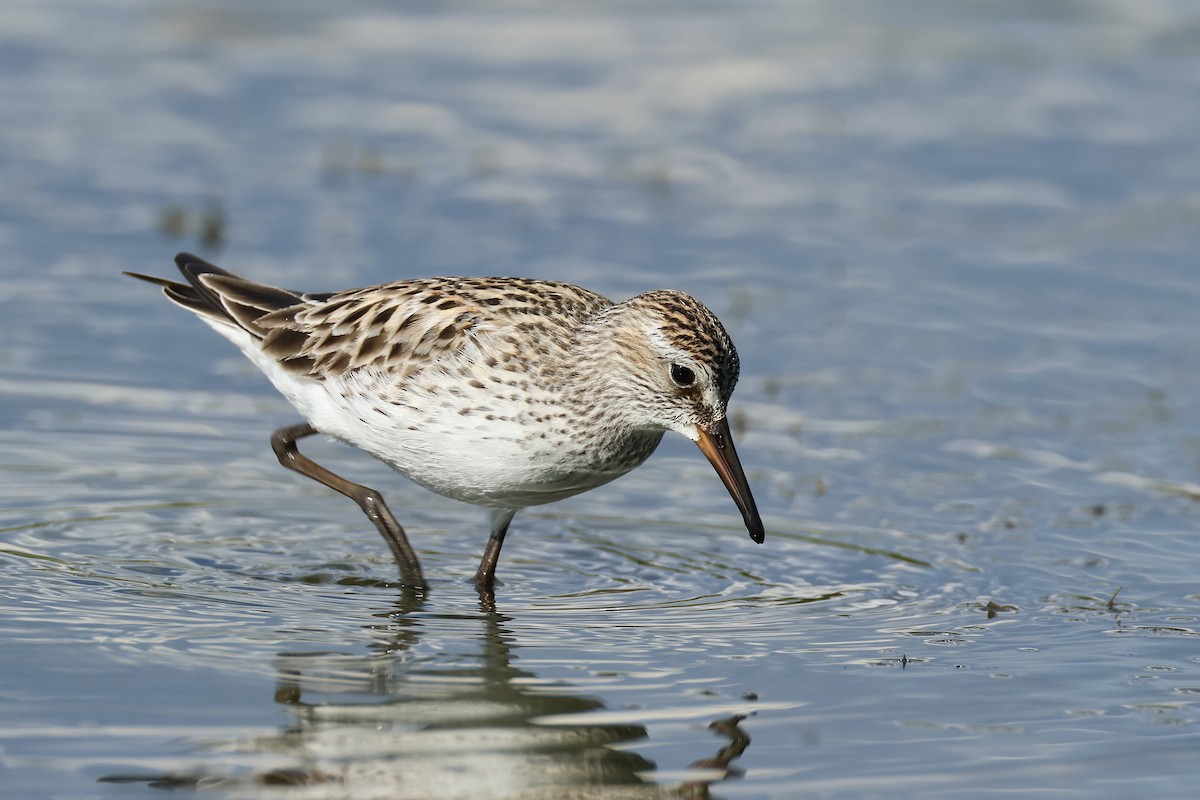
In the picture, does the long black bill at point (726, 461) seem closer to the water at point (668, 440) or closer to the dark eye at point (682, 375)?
Result: the dark eye at point (682, 375)

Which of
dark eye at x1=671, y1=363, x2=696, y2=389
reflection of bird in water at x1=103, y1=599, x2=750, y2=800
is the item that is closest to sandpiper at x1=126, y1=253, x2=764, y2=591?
dark eye at x1=671, y1=363, x2=696, y2=389

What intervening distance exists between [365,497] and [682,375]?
1995mm

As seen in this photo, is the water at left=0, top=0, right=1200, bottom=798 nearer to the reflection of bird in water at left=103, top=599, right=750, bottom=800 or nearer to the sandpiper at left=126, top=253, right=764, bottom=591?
the reflection of bird in water at left=103, top=599, right=750, bottom=800

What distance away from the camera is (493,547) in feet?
30.6

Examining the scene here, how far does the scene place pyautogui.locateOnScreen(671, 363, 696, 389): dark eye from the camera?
8609mm

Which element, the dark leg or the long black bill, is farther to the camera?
the dark leg

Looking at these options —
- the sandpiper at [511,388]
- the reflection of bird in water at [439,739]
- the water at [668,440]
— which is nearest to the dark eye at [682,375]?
the sandpiper at [511,388]

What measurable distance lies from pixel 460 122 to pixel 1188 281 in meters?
7.43

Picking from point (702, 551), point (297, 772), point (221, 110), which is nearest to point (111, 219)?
point (221, 110)

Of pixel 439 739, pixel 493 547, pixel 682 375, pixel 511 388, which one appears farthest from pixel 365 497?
pixel 439 739

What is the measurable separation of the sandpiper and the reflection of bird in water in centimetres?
112

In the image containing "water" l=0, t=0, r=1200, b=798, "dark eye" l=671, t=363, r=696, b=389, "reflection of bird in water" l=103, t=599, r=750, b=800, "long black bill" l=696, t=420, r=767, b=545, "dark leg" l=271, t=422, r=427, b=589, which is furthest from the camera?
"dark leg" l=271, t=422, r=427, b=589

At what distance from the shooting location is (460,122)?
18500 millimetres

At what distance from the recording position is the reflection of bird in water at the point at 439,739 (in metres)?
6.59
